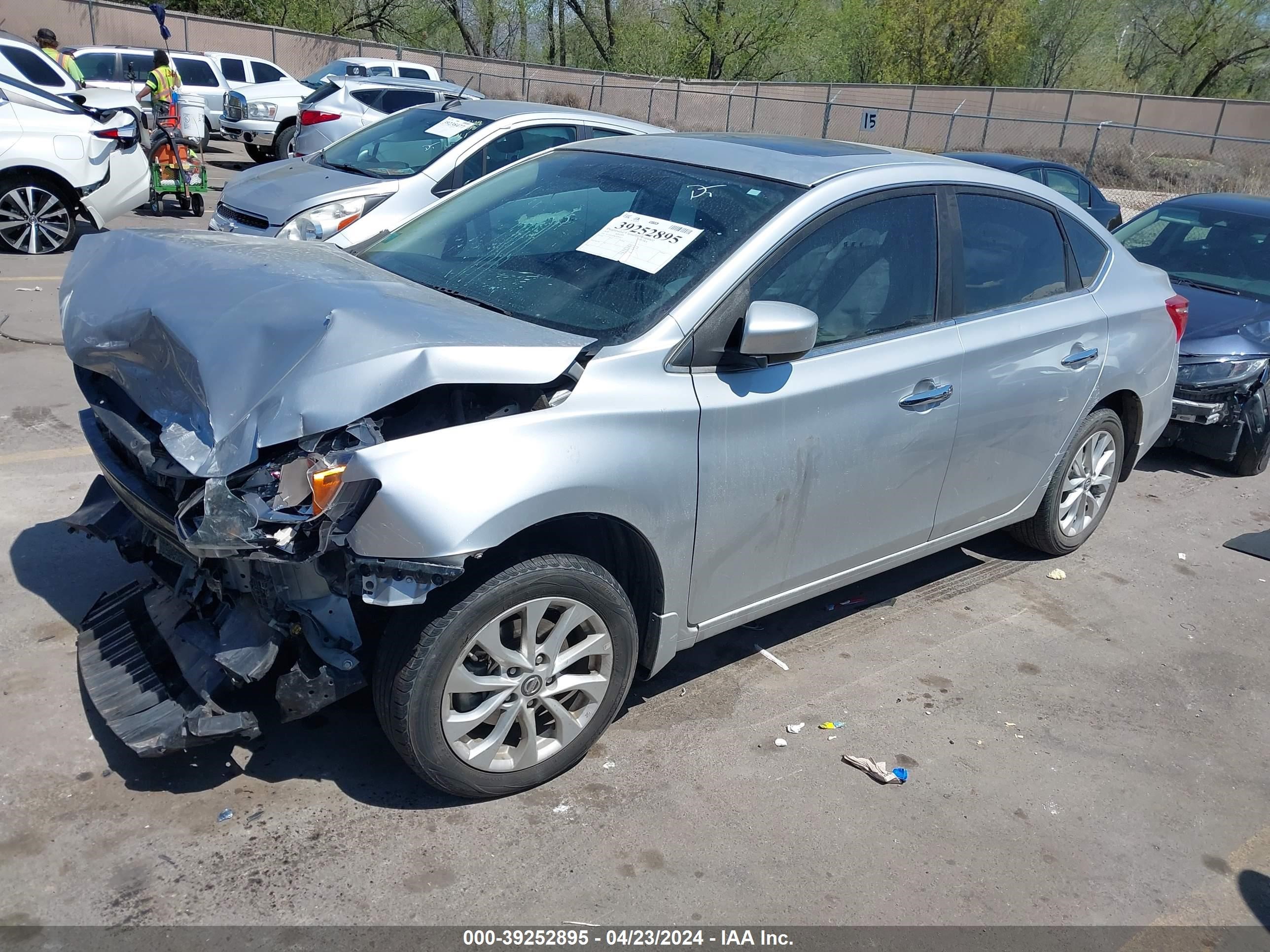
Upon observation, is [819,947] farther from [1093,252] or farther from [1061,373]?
[1093,252]

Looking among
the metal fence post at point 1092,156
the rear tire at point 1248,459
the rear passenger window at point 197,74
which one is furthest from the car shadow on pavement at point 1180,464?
the rear passenger window at point 197,74

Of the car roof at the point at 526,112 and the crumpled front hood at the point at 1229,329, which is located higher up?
the car roof at the point at 526,112

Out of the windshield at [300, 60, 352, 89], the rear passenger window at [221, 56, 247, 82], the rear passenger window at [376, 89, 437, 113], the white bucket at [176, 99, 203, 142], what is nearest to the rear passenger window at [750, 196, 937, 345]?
the white bucket at [176, 99, 203, 142]

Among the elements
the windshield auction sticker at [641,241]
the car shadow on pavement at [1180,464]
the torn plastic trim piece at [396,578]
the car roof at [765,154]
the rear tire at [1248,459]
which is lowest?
the car shadow on pavement at [1180,464]

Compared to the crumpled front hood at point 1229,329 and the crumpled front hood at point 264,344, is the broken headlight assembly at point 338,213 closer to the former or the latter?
the crumpled front hood at point 264,344

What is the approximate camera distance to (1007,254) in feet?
15.0

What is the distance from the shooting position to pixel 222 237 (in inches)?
160

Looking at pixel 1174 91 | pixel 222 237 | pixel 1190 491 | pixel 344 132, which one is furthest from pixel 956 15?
pixel 222 237

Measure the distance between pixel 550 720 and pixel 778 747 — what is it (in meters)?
0.89

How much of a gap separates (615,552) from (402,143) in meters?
6.65

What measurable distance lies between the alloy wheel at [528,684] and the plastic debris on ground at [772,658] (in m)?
1.10

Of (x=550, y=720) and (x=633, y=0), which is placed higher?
(x=633, y=0)

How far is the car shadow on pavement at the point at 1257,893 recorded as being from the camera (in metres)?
3.15

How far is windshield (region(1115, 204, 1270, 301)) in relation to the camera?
7695 mm
